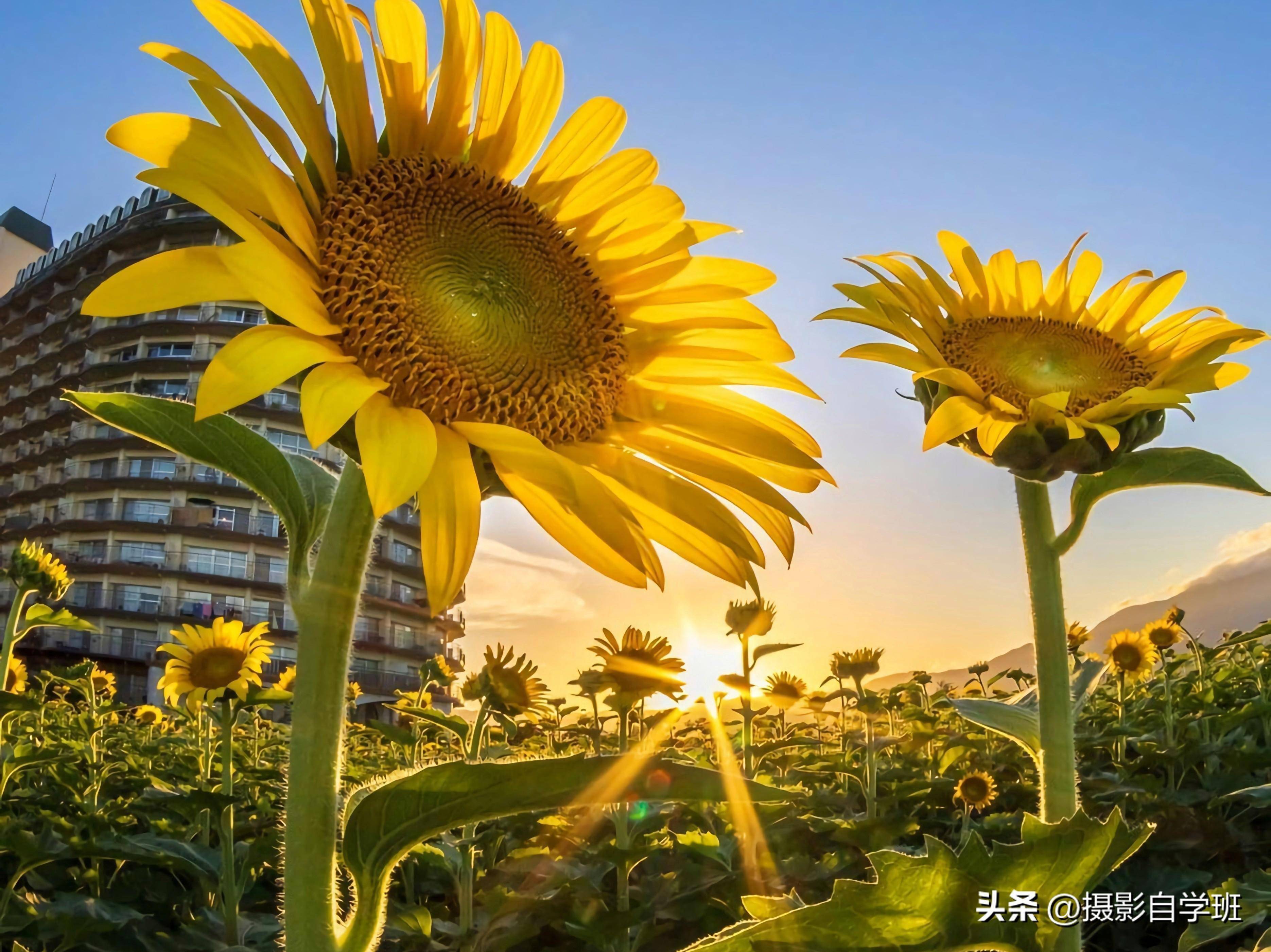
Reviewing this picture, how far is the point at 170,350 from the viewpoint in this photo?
45688mm

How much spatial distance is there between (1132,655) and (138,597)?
156 ft

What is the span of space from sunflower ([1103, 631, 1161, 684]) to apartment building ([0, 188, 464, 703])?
37.3 meters

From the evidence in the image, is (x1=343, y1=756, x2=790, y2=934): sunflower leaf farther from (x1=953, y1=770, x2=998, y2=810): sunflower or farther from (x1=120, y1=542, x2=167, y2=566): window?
(x1=120, y1=542, x2=167, y2=566): window

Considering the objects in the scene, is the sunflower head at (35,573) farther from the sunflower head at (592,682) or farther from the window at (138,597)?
the window at (138,597)

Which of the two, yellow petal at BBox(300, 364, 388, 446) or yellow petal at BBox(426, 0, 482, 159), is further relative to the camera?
yellow petal at BBox(426, 0, 482, 159)

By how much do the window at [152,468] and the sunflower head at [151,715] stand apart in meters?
41.1

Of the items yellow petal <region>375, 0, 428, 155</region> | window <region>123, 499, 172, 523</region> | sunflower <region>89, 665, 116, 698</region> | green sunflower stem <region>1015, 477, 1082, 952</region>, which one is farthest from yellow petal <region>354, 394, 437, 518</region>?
window <region>123, 499, 172, 523</region>

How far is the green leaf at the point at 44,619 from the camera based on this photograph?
9.76 feet

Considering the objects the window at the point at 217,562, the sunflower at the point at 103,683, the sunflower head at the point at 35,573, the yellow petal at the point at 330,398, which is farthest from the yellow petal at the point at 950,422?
the window at the point at 217,562

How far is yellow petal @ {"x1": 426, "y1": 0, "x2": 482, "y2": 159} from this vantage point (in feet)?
4.29

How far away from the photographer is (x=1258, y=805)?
3.00 metres

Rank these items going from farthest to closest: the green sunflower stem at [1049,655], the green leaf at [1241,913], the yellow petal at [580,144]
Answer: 1. the green sunflower stem at [1049,655]
2. the green leaf at [1241,913]
3. the yellow petal at [580,144]

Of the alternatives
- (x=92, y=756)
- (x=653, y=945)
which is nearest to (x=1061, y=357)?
(x=653, y=945)

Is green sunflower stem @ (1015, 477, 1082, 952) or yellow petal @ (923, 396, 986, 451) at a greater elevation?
yellow petal @ (923, 396, 986, 451)
